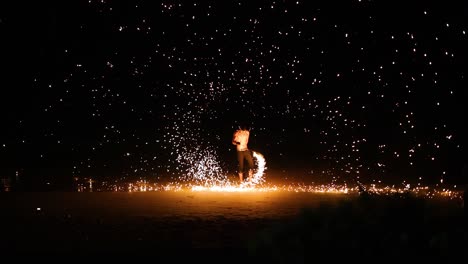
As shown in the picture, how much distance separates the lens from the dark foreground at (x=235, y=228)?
5.86 m

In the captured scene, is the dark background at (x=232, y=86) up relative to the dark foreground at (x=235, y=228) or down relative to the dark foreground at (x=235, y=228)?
up

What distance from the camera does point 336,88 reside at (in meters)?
31.4

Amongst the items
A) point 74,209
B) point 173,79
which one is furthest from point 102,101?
point 74,209

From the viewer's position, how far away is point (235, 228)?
902 centimetres

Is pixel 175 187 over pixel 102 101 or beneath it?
beneath

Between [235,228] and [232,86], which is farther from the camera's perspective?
[232,86]

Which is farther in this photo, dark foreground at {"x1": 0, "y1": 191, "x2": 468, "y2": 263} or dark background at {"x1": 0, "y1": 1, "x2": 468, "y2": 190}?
dark background at {"x1": 0, "y1": 1, "x2": 468, "y2": 190}

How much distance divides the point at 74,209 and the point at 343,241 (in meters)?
6.10

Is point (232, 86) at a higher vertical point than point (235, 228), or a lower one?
higher

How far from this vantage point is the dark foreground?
19.2ft

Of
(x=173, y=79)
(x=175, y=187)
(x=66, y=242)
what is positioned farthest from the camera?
(x=173, y=79)

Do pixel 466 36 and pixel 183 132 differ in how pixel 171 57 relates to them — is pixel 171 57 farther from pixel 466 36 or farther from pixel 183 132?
pixel 466 36

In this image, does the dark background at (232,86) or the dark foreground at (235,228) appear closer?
the dark foreground at (235,228)

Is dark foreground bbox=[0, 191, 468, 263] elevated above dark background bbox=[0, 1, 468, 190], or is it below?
below
